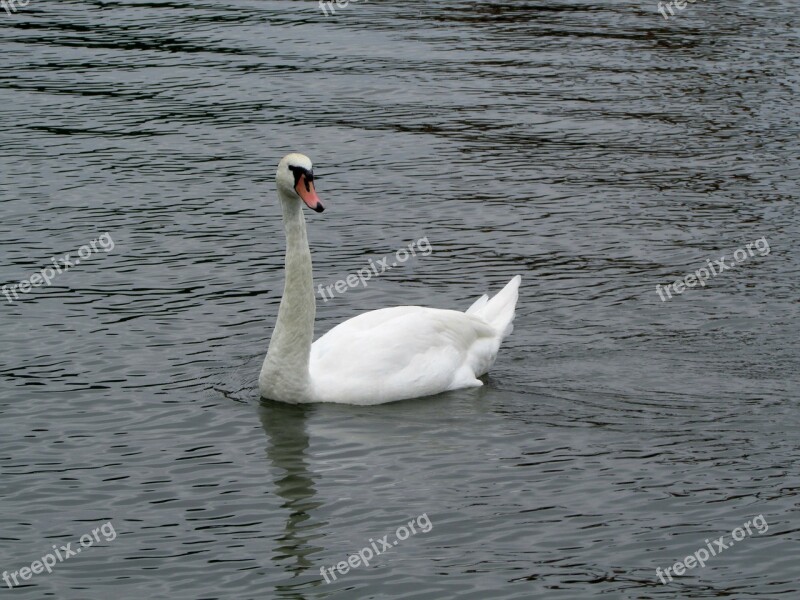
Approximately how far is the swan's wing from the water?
0.17m

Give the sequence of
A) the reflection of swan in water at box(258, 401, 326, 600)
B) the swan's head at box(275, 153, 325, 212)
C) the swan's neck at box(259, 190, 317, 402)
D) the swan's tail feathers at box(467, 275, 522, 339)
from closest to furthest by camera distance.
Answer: the reflection of swan in water at box(258, 401, 326, 600) < the swan's head at box(275, 153, 325, 212) < the swan's neck at box(259, 190, 317, 402) < the swan's tail feathers at box(467, 275, 522, 339)

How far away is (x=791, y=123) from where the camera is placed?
2211cm

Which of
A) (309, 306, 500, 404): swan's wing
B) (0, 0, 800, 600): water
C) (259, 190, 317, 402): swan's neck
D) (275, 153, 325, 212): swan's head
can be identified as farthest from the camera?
(309, 306, 500, 404): swan's wing

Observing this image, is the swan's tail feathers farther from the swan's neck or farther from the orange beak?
the orange beak

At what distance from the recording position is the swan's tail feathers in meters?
14.0

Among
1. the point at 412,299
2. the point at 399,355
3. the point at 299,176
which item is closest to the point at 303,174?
the point at 299,176

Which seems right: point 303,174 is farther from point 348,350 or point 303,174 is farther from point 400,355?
point 400,355

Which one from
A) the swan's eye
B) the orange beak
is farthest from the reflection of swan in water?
the swan's eye

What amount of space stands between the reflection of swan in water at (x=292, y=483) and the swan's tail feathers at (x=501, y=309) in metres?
Result: 2.28

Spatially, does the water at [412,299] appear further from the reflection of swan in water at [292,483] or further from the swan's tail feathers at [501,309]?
the swan's tail feathers at [501,309]

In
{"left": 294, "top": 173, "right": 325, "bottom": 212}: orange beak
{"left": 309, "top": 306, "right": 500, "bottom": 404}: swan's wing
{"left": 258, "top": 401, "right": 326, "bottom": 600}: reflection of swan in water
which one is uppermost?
{"left": 294, "top": 173, "right": 325, "bottom": 212}: orange beak

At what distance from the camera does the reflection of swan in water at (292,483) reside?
9992 mm

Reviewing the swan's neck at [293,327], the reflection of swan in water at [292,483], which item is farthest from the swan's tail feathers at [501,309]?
the reflection of swan in water at [292,483]

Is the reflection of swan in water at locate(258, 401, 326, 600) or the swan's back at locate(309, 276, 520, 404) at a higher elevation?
the swan's back at locate(309, 276, 520, 404)
